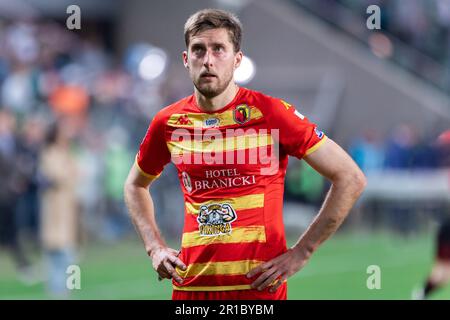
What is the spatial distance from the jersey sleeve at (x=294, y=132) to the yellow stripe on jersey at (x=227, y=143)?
10cm

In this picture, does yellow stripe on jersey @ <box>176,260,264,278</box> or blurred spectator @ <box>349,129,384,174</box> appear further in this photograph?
blurred spectator @ <box>349,129,384,174</box>

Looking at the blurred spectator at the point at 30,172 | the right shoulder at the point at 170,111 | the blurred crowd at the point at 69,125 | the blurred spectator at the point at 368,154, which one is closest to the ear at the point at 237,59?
the right shoulder at the point at 170,111

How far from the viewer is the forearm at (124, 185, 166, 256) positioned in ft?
22.6

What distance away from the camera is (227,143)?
656 cm

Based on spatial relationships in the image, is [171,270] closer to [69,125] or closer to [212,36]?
[212,36]

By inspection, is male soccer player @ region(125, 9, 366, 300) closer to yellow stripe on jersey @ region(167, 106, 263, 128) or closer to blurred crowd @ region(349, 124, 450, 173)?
yellow stripe on jersey @ region(167, 106, 263, 128)

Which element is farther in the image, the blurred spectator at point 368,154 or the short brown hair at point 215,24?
the blurred spectator at point 368,154

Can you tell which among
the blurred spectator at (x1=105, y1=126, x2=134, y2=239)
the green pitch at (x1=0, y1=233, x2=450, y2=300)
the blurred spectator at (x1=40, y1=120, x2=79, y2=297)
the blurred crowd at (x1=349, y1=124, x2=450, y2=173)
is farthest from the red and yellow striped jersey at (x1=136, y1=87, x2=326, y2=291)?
the blurred crowd at (x1=349, y1=124, x2=450, y2=173)

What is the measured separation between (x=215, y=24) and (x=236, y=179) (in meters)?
0.89

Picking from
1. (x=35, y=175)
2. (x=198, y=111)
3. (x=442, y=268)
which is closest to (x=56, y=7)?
(x=35, y=175)

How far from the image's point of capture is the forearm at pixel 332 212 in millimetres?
6348

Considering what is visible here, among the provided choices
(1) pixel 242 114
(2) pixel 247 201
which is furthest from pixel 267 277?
(1) pixel 242 114

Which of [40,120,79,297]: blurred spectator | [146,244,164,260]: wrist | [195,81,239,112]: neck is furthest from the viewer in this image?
[40,120,79,297]: blurred spectator

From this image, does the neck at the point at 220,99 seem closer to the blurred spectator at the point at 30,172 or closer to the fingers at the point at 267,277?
the fingers at the point at 267,277
